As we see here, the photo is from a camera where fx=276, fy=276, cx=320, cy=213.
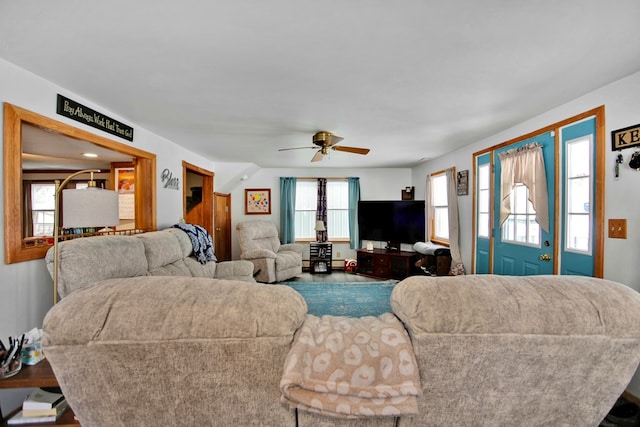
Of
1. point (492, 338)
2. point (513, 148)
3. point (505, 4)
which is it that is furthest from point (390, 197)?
point (492, 338)

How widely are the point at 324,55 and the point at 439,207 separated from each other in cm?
427

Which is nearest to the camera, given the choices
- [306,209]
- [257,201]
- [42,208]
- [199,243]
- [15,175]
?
[15,175]

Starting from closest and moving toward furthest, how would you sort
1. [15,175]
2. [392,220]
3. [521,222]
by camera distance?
[15,175] → [521,222] → [392,220]

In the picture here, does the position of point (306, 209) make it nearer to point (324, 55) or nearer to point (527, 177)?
point (527, 177)

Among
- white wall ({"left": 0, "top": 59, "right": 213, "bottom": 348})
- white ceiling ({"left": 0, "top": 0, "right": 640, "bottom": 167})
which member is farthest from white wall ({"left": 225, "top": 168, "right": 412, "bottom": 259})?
white wall ({"left": 0, "top": 59, "right": 213, "bottom": 348})

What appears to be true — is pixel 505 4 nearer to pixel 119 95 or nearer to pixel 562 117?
pixel 562 117

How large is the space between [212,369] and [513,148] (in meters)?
3.75

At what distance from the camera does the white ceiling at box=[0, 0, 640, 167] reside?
131cm

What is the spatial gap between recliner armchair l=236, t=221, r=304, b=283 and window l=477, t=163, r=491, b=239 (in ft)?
10.3

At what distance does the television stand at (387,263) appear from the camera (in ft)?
16.8

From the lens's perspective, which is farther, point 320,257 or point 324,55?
point 320,257

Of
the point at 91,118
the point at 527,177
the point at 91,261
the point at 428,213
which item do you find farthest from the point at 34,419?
the point at 428,213

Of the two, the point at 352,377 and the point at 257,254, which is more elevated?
the point at 352,377

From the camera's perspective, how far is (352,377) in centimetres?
73
